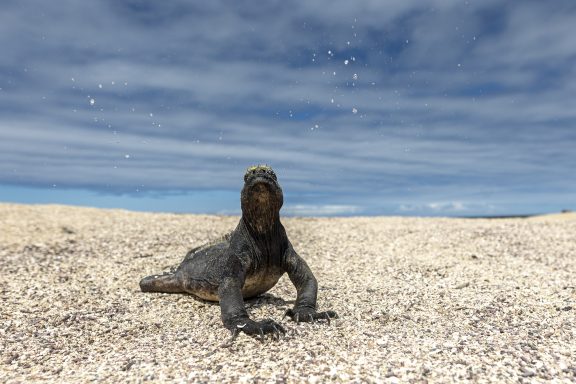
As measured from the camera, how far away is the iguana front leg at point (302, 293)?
7.11 metres

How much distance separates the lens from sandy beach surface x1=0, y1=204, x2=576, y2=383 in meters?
5.39

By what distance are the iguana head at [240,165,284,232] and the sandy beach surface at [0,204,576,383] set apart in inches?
61.4

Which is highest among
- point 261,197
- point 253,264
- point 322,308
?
point 261,197

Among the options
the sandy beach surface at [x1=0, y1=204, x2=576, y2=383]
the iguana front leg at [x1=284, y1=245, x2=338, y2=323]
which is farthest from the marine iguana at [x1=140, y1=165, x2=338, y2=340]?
the sandy beach surface at [x1=0, y1=204, x2=576, y2=383]

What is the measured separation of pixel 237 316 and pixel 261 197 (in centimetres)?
173

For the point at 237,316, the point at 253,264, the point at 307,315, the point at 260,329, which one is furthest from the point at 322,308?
the point at 260,329

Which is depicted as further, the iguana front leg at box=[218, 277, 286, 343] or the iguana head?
the iguana head

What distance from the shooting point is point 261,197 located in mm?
7141

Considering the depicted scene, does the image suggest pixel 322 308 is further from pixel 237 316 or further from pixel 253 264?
pixel 237 316

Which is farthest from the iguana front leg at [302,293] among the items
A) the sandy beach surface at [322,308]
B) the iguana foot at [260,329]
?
the iguana foot at [260,329]

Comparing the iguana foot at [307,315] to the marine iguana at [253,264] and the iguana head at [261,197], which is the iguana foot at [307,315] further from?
the iguana head at [261,197]

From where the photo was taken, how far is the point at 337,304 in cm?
847

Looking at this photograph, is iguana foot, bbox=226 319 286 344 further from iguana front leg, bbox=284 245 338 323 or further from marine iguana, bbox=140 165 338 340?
iguana front leg, bbox=284 245 338 323

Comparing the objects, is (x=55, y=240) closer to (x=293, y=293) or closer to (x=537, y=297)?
(x=293, y=293)
